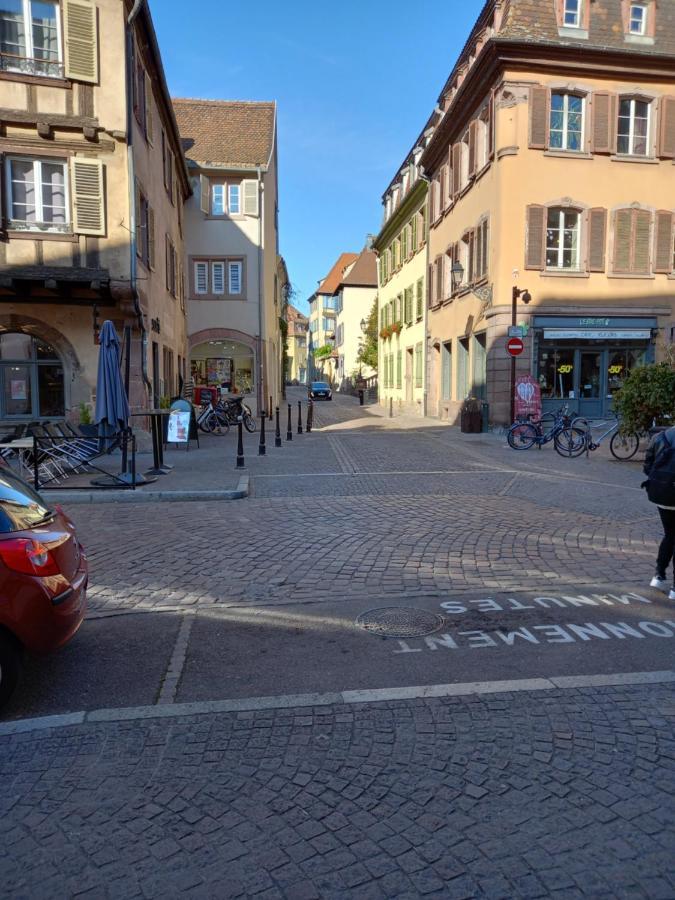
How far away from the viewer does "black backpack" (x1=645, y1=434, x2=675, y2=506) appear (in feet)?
16.0

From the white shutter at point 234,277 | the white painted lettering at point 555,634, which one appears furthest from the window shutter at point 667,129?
the white painted lettering at point 555,634

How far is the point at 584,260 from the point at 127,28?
13.8 metres

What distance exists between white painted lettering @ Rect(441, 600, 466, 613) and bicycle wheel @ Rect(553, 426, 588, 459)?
1056 centimetres

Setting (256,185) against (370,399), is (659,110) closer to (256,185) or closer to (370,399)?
(256,185)

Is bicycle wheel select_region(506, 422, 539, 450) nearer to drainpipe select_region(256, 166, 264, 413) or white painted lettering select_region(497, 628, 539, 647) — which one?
white painted lettering select_region(497, 628, 539, 647)

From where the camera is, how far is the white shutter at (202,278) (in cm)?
2644

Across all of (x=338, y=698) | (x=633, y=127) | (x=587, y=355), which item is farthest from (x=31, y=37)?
(x=633, y=127)

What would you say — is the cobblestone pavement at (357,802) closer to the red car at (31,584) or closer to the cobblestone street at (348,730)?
the cobblestone street at (348,730)

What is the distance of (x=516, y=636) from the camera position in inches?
171

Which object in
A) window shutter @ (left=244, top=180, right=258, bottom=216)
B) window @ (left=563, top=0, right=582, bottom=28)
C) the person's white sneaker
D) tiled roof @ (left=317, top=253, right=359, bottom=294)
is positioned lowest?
the person's white sneaker

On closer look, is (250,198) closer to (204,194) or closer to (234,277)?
(204,194)

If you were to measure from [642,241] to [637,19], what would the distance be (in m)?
6.73

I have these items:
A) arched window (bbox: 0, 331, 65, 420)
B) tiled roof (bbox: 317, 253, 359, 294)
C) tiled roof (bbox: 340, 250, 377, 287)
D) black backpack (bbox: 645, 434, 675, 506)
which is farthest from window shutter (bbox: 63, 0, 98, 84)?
tiled roof (bbox: 317, 253, 359, 294)

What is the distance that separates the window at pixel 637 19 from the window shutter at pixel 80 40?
52.1 feet
